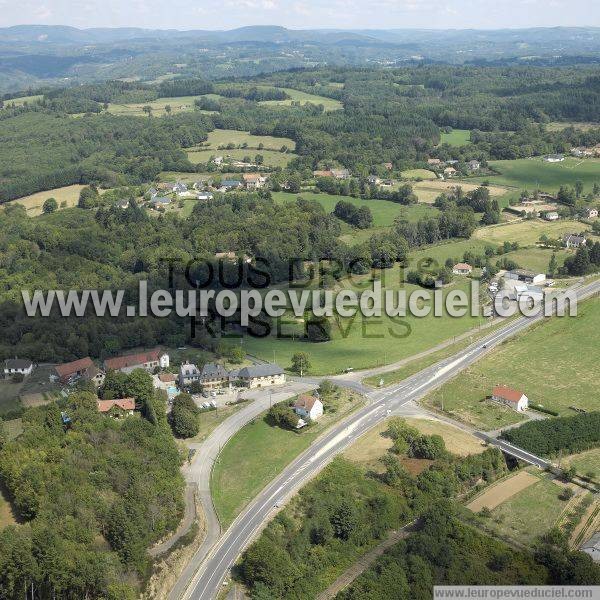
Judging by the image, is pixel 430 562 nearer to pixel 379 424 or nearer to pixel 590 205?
pixel 379 424

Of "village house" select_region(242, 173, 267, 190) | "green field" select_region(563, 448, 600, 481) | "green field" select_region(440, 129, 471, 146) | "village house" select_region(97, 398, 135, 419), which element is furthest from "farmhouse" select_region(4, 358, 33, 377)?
"green field" select_region(440, 129, 471, 146)

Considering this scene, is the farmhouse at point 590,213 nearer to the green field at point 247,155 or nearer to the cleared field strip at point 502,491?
the green field at point 247,155

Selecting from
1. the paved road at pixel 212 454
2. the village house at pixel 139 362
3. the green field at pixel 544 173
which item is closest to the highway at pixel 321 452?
the paved road at pixel 212 454

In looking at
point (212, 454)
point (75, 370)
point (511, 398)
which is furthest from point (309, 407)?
point (75, 370)

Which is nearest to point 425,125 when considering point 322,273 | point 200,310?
point 322,273

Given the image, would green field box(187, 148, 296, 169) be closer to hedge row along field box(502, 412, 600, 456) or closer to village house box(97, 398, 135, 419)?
village house box(97, 398, 135, 419)

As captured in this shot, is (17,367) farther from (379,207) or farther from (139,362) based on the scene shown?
(379,207)
